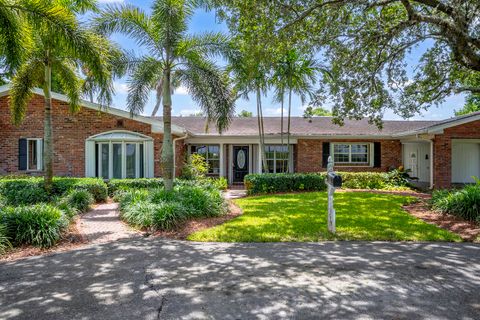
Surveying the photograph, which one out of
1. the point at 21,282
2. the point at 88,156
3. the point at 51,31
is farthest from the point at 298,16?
the point at 88,156

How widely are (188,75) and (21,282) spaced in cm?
775

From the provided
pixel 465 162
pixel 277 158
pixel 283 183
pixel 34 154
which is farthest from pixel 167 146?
pixel 465 162

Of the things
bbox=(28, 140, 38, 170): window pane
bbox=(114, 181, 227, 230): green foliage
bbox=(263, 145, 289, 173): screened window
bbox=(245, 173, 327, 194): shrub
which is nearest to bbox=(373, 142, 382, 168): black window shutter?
bbox=(245, 173, 327, 194): shrub

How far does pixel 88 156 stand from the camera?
1503 cm

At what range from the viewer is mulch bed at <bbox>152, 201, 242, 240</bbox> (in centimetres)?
755

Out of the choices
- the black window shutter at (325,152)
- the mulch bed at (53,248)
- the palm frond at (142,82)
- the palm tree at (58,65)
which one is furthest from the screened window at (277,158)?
the mulch bed at (53,248)

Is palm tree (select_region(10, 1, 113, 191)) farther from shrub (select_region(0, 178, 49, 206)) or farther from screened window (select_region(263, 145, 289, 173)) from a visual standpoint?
screened window (select_region(263, 145, 289, 173))

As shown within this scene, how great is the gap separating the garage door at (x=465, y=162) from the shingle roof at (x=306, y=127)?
7.44 ft

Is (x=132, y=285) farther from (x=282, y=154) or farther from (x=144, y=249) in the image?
(x=282, y=154)

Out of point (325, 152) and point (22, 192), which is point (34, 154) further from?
point (325, 152)

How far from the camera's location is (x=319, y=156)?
61.4ft

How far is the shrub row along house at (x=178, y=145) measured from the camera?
15133 millimetres

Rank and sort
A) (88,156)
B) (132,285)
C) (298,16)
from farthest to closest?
(88,156), (298,16), (132,285)

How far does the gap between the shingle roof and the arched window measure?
401cm
